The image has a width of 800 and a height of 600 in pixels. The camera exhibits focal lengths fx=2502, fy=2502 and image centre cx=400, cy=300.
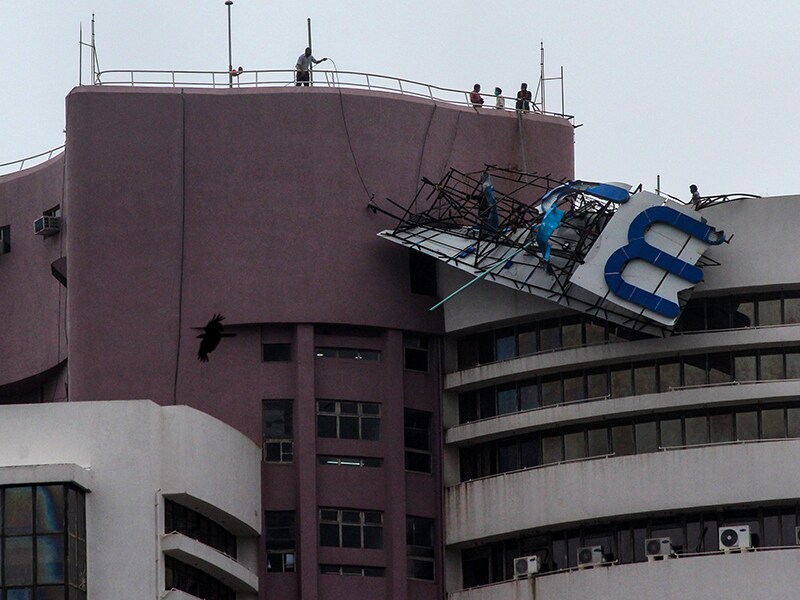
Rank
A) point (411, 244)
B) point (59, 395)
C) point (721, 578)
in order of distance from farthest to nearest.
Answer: point (59, 395)
point (411, 244)
point (721, 578)

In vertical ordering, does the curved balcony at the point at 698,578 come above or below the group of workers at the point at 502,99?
below

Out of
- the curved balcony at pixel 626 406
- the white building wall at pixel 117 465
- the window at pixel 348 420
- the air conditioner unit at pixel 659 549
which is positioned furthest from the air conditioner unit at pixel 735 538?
the white building wall at pixel 117 465

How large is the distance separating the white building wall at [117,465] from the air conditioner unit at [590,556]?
13.8 metres

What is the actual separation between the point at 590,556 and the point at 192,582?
1422 centimetres

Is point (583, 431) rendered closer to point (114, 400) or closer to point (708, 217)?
point (708, 217)

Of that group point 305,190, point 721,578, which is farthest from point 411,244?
point 721,578

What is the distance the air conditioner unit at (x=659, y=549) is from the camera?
284 feet

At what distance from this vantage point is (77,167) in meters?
92.0

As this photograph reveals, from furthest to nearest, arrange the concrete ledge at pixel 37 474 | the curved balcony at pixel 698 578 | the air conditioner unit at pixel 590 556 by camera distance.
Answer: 1. the air conditioner unit at pixel 590 556
2. the curved balcony at pixel 698 578
3. the concrete ledge at pixel 37 474

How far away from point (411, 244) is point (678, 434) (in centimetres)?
1178

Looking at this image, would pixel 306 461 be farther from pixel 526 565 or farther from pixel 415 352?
pixel 526 565

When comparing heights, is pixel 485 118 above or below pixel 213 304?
above

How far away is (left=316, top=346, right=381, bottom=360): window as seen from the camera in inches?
3605

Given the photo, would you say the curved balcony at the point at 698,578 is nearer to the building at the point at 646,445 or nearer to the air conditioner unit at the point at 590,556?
the building at the point at 646,445
